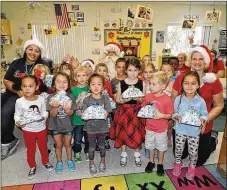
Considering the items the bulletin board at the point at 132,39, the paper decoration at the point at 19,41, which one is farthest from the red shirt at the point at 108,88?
the paper decoration at the point at 19,41

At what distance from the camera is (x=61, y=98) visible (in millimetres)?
2121

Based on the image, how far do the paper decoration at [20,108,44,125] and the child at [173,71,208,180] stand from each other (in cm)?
138

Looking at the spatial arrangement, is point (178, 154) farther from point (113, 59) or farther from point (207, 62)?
point (113, 59)

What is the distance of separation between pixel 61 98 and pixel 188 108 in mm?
1259

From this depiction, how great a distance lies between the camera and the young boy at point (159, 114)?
2160 mm

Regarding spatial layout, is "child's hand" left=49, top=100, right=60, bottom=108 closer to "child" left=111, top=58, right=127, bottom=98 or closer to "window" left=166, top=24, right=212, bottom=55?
"child" left=111, top=58, right=127, bottom=98

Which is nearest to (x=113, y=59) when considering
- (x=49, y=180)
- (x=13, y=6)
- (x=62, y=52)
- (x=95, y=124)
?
(x=95, y=124)

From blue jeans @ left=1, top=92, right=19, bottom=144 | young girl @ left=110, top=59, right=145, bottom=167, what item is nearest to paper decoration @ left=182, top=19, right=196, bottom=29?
young girl @ left=110, top=59, right=145, bottom=167

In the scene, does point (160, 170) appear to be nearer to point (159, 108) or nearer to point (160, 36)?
point (159, 108)

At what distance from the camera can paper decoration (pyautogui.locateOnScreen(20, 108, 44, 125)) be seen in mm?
2109

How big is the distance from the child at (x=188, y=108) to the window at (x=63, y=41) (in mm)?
4774

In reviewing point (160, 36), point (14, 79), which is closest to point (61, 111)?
point (14, 79)

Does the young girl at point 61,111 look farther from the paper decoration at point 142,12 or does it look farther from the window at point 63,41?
the window at point 63,41

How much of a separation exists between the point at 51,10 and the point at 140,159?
5152 millimetres
